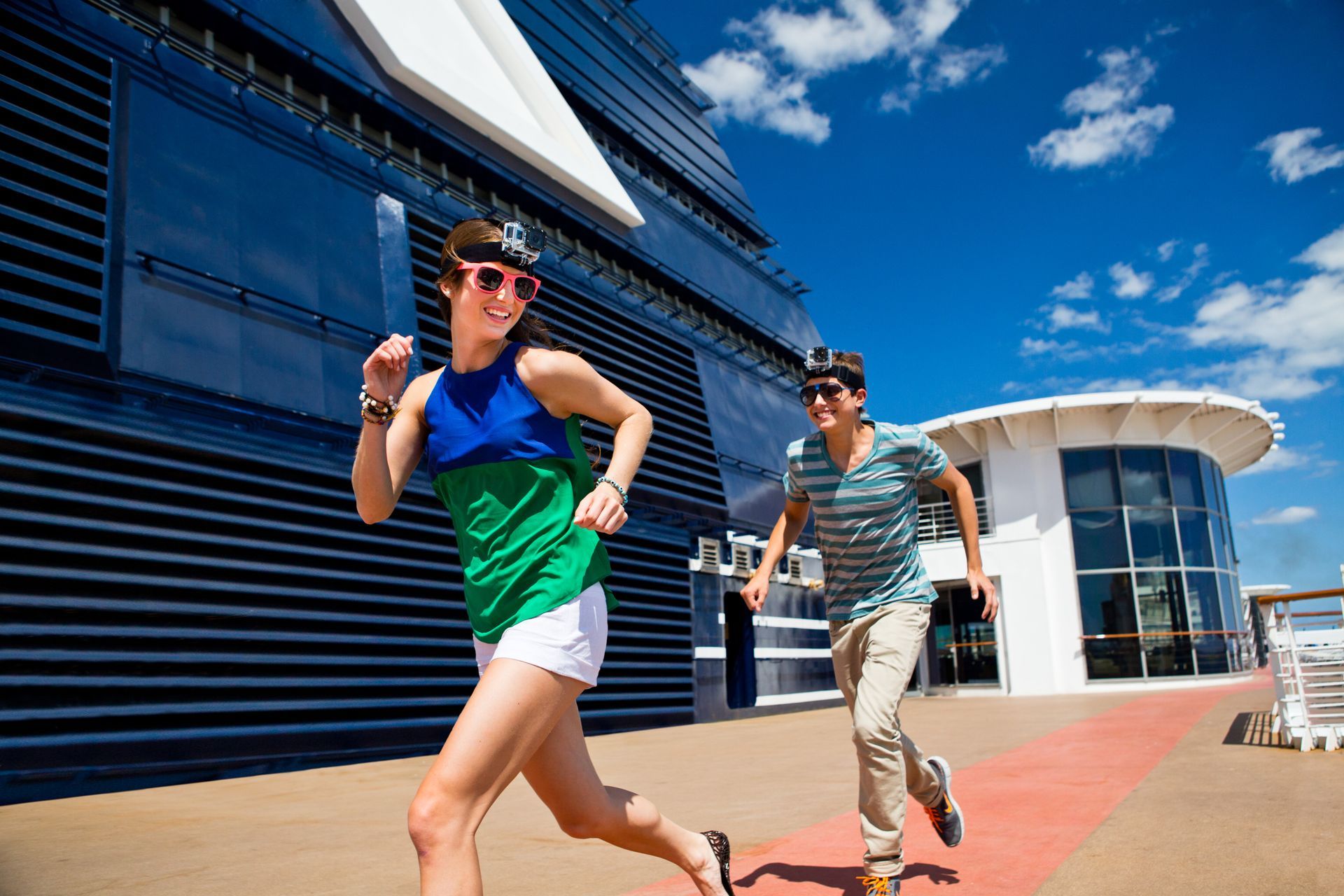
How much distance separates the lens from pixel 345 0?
412 inches

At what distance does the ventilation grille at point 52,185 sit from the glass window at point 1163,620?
18877mm

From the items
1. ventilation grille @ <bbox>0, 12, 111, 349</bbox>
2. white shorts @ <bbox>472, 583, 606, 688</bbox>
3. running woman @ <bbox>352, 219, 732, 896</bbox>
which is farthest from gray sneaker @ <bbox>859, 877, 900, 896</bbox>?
ventilation grille @ <bbox>0, 12, 111, 349</bbox>

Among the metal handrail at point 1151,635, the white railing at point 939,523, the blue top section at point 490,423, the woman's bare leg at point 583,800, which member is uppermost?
the white railing at point 939,523

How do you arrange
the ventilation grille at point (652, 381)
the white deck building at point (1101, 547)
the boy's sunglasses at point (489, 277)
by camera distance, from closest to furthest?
the boy's sunglasses at point (489, 277) → the ventilation grille at point (652, 381) → the white deck building at point (1101, 547)

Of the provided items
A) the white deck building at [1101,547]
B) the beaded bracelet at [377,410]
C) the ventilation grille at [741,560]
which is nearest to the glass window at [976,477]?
the white deck building at [1101,547]

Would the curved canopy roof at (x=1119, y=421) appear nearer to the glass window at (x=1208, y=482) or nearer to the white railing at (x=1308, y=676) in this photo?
the glass window at (x=1208, y=482)

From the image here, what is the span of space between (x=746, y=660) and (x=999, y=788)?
8.93 metres

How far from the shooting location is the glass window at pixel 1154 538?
18.8m

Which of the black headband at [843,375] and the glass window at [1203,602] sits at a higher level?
the black headband at [843,375]

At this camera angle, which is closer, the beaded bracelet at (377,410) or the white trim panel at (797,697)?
the beaded bracelet at (377,410)

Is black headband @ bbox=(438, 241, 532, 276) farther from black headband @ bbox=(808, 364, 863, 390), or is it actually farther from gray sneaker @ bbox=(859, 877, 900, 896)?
gray sneaker @ bbox=(859, 877, 900, 896)

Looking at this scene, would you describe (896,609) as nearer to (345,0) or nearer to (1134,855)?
(1134,855)

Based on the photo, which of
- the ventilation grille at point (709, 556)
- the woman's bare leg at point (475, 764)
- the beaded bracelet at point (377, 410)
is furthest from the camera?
the ventilation grille at point (709, 556)

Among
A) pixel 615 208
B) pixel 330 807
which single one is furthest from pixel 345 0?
pixel 330 807
